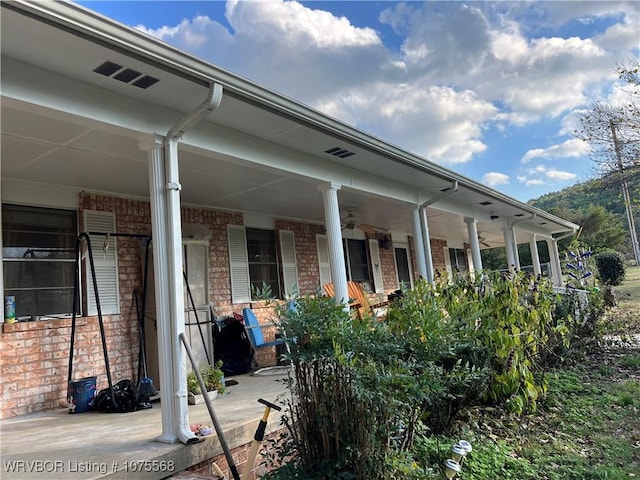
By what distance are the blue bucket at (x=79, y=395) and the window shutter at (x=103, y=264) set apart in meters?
0.84

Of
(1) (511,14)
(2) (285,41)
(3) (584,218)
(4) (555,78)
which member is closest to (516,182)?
(3) (584,218)

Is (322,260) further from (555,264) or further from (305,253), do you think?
(555,264)

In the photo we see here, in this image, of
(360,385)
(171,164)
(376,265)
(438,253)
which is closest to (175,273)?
(171,164)

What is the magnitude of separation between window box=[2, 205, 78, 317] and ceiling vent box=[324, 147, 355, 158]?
299 cm

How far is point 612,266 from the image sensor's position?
1605cm

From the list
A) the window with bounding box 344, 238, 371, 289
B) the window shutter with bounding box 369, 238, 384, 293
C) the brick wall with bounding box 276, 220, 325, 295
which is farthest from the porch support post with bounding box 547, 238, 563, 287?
the brick wall with bounding box 276, 220, 325, 295

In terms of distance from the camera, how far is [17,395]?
3912 millimetres

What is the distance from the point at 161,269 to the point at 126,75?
1.35m

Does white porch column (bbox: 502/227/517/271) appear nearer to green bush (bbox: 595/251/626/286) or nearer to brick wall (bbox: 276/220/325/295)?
brick wall (bbox: 276/220/325/295)

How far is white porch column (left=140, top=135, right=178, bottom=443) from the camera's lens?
286 cm

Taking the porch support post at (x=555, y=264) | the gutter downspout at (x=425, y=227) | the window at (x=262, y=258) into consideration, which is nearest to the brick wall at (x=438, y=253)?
the porch support post at (x=555, y=264)

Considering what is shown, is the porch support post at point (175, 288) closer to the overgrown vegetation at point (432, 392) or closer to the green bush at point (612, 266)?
the overgrown vegetation at point (432, 392)

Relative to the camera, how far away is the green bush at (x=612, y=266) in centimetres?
1582

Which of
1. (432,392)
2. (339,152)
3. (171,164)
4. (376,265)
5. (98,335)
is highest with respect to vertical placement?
(339,152)
